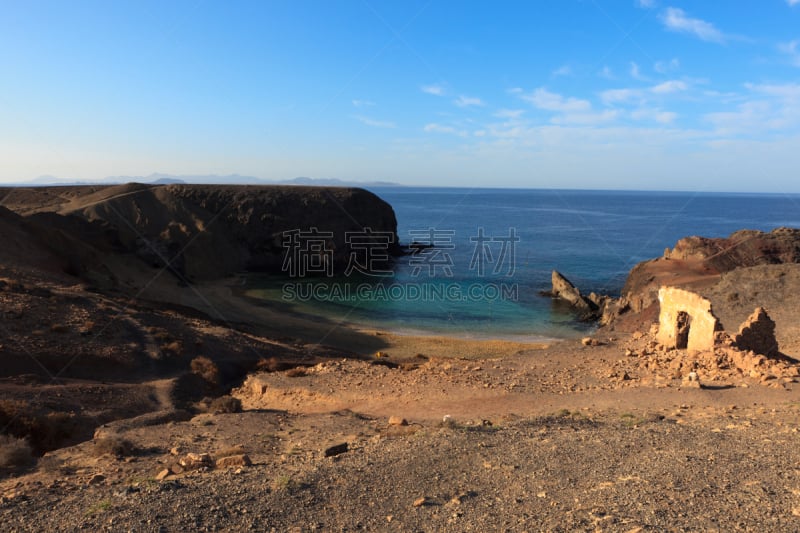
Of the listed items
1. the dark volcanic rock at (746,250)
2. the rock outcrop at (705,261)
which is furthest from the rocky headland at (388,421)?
the dark volcanic rock at (746,250)

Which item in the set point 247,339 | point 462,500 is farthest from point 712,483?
point 247,339

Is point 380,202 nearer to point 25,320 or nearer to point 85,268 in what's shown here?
point 85,268

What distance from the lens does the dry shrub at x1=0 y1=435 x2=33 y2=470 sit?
31.2 feet

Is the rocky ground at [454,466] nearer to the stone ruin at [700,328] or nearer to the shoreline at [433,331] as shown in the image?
the stone ruin at [700,328]

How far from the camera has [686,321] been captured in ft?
59.3

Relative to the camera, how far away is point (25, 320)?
59.9ft

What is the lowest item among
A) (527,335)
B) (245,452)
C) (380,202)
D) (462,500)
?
(527,335)

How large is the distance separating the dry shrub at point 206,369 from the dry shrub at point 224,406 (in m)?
2.41

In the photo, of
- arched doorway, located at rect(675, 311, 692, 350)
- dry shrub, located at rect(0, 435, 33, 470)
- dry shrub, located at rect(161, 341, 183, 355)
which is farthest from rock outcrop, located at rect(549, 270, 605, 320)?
dry shrub, located at rect(0, 435, 33, 470)

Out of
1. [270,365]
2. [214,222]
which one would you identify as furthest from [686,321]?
[214,222]

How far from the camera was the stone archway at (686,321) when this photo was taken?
16922 mm

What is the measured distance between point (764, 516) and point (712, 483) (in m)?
1.05

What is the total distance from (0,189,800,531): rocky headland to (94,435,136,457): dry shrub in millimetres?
38

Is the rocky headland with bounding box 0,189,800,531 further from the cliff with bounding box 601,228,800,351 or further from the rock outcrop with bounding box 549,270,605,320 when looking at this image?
the rock outcrop with bounding box 549,270,605,320
